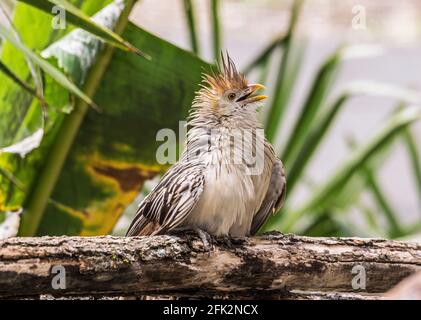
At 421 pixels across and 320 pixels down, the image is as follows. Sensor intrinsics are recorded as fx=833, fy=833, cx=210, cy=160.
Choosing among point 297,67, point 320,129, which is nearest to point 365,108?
point 297,67

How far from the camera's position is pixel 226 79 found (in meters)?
2.58

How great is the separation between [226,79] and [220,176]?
0.35 metres

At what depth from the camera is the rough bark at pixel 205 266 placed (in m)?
1.86

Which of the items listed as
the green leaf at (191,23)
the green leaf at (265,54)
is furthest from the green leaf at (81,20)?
the green leaf at (265,54)

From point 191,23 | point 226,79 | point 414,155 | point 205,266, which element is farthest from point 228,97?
point 414,155

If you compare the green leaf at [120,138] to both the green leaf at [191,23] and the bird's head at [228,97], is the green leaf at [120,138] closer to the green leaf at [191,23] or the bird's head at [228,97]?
the bird's head at [228,97]

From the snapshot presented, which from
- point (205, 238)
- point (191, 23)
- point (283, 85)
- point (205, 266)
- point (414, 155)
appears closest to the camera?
point (205, 266)

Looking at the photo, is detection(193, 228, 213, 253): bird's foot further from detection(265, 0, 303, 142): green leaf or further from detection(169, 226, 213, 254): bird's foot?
detection(265, 0, 303, 142): green leaf

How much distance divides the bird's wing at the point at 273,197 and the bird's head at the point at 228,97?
20 cm

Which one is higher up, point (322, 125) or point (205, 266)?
point (322, 125)

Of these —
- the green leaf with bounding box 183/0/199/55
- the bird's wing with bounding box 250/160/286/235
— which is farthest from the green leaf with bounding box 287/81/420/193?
the bird's wing with bounding box 250/160/286/235

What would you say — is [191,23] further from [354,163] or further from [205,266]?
[205,266]

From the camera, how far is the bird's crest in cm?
258
